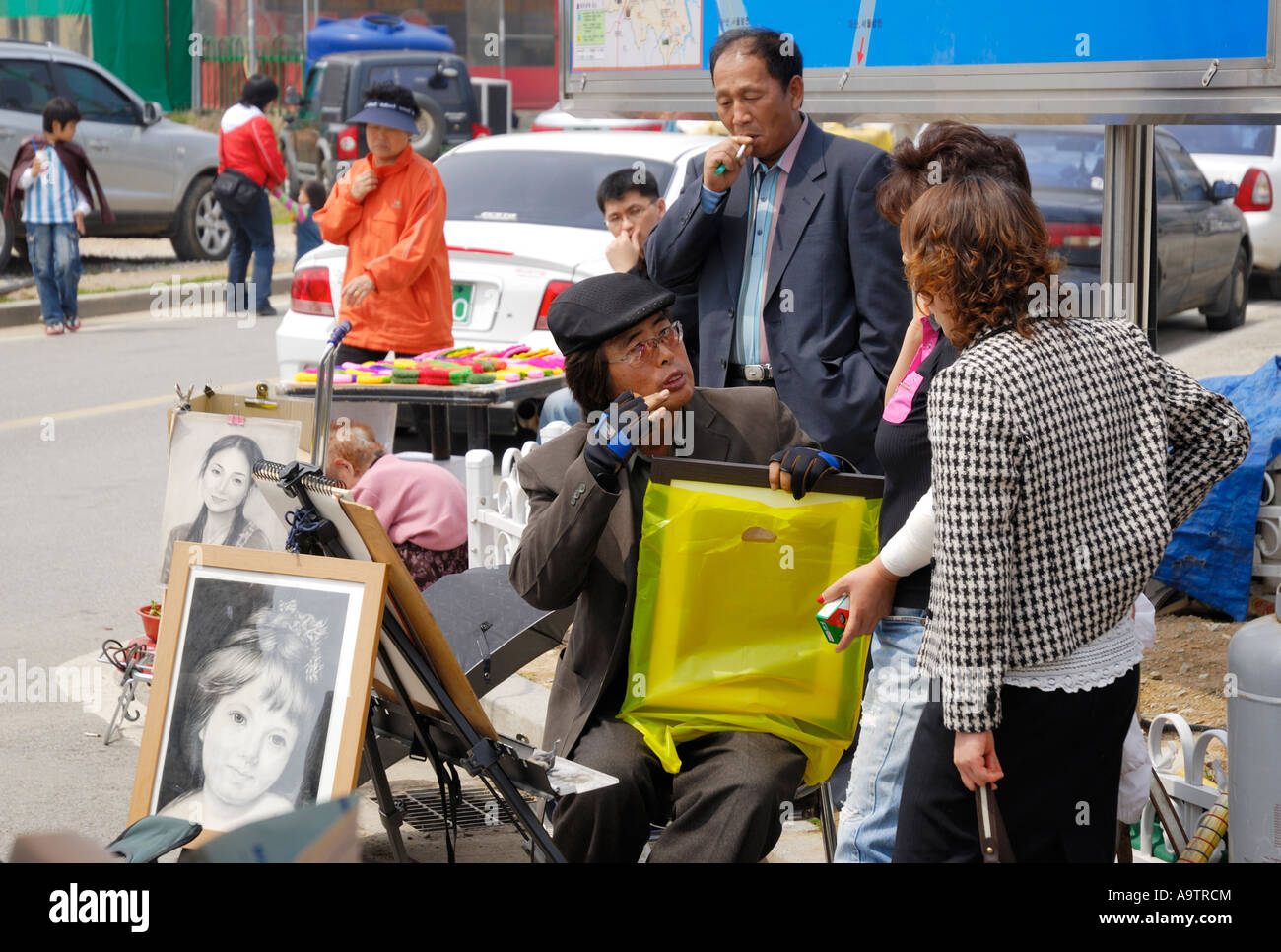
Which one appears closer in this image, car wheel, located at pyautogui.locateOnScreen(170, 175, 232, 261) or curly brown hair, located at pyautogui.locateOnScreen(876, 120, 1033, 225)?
curly brown hair, located at pyautogui.locateOnScreen(876, 120, 1033, 225)

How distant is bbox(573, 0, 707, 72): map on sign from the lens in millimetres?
5379

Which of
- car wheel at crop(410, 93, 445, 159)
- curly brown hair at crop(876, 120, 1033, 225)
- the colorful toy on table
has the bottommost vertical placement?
the colorful toy on table

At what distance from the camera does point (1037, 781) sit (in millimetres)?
2629

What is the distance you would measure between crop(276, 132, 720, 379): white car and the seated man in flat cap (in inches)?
158

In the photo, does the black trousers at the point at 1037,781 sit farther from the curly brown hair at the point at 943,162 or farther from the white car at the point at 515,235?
the white car at the point at 515,235

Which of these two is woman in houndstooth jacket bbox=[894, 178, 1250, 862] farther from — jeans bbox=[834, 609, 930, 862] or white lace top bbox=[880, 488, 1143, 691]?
jeans bbox=[834, 609, 930, 862]

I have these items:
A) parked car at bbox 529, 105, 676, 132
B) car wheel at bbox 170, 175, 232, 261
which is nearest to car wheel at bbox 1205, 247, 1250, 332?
parked car at bbox 529, 105, 676, 132

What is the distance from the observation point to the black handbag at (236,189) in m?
14.2

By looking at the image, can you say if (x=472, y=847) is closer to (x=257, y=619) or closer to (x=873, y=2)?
(x=257, y=619)

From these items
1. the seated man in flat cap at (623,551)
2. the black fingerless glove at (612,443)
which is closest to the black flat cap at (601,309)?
the seated man in flat cap at (623,551)

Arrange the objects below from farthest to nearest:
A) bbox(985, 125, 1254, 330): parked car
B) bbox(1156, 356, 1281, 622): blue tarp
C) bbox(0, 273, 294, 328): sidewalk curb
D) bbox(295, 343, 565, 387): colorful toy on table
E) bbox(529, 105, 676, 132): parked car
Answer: bbox(529, 105, 676, 132): parked car → bbox(0, 273, 294, 328): sidewalk curb → bbox(985, 125, 1254, 330): parked car → bbox(295, 343, 565, 387): colorful toy on table → bbox(1156, 356, 1281, 622): blue tarp

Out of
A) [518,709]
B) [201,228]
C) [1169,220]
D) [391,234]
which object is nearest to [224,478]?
[518,709]

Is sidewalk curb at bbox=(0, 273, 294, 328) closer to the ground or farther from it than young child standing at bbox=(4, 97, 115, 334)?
closer to the ground

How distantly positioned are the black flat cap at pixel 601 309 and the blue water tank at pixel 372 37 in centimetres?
2491
